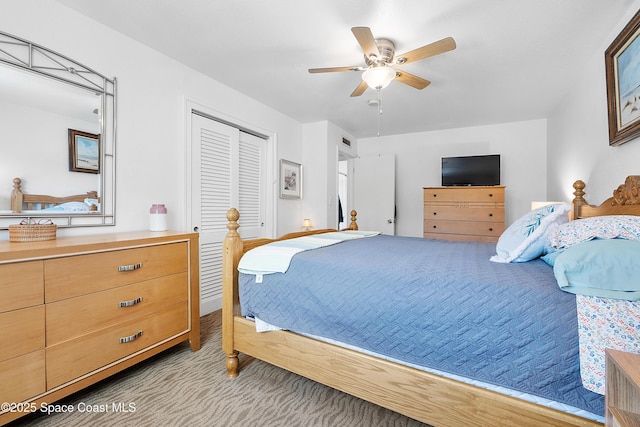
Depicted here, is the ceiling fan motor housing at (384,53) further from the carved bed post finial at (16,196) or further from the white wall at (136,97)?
the carved bed post finial at (16,196)

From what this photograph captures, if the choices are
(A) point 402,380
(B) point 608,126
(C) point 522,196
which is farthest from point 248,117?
(C) point 522,196

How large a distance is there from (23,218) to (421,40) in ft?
9.50

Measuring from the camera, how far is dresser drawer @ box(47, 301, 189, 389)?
4.52 feet

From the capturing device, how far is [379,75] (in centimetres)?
209

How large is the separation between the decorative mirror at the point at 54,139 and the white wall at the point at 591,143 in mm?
3577

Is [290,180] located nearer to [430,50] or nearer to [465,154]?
[430,50]

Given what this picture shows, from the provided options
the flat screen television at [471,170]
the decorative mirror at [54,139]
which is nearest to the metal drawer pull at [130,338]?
the decorative mirror at [54,139]

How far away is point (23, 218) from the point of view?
1.62 metres

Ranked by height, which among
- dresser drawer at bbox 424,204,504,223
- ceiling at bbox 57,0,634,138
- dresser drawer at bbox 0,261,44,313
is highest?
ceiling at bbox 57,0,634,138

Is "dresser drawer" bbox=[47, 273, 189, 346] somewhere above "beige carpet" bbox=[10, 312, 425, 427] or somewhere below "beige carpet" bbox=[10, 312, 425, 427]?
above

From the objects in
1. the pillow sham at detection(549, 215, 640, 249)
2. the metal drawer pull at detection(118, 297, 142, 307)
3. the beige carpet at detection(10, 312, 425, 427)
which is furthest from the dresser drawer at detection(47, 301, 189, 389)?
the pillow sham at detection(549, 215, 640, 249)

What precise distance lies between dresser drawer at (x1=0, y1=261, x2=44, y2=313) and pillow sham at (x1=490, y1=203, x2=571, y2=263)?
7.48ft

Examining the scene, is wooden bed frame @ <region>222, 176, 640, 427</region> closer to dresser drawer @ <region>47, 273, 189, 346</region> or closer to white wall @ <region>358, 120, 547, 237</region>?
dresser drawer @ <region>47, 273, 189, 346</region>

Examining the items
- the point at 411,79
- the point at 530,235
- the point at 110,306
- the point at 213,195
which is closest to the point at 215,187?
the point at 213,195
